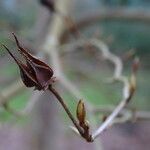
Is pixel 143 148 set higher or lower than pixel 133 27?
lower

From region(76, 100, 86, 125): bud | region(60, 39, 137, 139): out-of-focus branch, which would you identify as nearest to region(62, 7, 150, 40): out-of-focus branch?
region(60, 39, 137, 139): out-of-focus branch

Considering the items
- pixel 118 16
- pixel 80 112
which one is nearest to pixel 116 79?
pixel 80 112

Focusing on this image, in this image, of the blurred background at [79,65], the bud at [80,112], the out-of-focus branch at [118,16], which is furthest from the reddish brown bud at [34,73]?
the out-of-focus branch at [118,16]

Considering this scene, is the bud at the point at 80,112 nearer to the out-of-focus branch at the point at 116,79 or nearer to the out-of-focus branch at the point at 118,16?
the out-of-focus branch at the point at 116,79

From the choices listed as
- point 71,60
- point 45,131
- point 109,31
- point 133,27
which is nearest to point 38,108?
point 45,131

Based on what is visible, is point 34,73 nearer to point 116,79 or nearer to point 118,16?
point 116,79

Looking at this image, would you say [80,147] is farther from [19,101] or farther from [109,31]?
[109,31]

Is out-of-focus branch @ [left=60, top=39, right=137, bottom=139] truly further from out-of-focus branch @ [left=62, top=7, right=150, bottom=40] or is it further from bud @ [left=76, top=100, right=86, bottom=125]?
out-of-focus branch @ [left=62, top=7, right=150, bottom=40]

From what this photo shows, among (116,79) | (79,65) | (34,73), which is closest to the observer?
(34,73)
